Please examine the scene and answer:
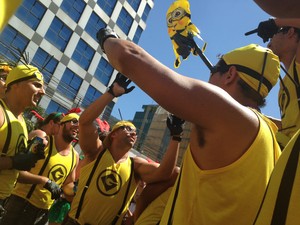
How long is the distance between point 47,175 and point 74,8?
24127 mm

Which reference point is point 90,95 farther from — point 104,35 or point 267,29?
point 104,35

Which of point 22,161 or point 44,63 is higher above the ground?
point 44,63

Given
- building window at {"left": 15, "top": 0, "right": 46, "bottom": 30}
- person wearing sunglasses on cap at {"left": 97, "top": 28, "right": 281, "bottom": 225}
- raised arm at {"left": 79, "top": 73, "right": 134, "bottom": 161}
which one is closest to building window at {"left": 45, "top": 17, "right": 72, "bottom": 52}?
building window at {"left": 15, "top": 0, "right": 46, "bottom": 30}

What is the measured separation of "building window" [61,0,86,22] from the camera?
25.1 meters

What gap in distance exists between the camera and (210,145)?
1.20 metres

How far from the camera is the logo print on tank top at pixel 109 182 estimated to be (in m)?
3.59

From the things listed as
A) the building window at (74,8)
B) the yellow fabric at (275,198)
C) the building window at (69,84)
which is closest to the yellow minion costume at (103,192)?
the yellow fabric at (275,198)

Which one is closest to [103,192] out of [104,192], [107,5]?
[104,192]

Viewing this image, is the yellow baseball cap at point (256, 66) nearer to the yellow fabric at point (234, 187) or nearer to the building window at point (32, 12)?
the yellow fabric at point (234, 187)

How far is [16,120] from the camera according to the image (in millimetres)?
3291

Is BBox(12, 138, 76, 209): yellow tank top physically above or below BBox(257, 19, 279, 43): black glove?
below

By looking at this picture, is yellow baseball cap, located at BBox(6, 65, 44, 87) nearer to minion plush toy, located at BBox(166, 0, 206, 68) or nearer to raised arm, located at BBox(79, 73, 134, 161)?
raised arm, located at BBox(79, 73, 134, 161)

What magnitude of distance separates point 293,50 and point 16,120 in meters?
2.94

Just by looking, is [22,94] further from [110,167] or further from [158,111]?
[158,111]
